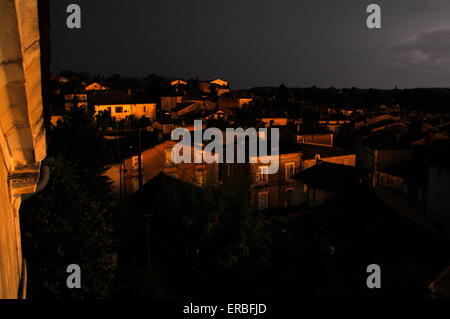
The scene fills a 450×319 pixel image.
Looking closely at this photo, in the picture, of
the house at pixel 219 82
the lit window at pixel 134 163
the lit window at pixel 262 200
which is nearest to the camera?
the lit window at pixel 134 163

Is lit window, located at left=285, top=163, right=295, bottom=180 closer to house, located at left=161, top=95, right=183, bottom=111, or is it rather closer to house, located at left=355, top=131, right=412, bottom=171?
house, located at left=355, top=131, right=412, bottom=171

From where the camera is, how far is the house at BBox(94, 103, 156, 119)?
4775 cm

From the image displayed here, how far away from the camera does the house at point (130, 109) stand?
47.8m

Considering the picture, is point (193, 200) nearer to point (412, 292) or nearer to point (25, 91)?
point (412, 292)

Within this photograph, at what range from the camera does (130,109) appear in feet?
163

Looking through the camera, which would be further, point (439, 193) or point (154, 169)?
point (439, 193)

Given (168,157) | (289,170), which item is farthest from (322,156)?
(168,157)

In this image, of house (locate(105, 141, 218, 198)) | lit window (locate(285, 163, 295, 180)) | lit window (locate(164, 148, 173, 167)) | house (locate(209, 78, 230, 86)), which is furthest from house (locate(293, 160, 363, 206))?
house (locate(209, 78, 230, 86))

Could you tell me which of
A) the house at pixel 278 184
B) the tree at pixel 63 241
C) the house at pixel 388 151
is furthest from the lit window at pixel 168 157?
the house at pixel 388 151

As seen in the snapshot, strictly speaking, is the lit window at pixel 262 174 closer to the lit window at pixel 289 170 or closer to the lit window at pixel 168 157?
the lit window at pixel 289 170

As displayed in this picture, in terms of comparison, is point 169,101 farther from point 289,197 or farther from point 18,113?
point 18,113
